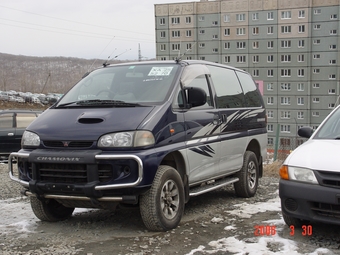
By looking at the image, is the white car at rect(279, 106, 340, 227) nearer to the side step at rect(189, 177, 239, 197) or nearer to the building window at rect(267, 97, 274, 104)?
the side step at rect(189, 177, 239, 197)

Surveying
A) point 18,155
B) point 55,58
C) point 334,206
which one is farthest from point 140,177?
point 55,58

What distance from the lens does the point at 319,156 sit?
4.62 meters

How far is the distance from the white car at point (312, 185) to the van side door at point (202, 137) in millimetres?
1282

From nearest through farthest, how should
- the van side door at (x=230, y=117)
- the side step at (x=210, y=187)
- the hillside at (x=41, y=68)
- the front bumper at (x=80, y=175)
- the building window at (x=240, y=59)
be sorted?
the front bumper at (x=80, y=175) < the side step at (x=210, y=187) < the van side door at (x=230, y=117) < the building window at (x=240, y=59) < the hillside at (x=41, y=68)

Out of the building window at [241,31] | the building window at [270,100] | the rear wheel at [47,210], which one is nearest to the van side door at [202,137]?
the rear wheel at [47,210]

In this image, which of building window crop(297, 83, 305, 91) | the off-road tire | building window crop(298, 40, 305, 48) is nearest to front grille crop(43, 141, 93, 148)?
the off-road tire

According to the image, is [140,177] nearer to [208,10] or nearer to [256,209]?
[256,209]

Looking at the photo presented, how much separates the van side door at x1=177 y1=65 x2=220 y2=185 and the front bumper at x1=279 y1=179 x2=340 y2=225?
51.5 inches

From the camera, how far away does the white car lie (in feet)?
14.4

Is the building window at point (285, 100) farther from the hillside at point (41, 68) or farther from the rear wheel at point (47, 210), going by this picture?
the rear wheel at point (47, 210)

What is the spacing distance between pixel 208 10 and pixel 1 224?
7191 centimetres

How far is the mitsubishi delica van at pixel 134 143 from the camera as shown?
15.8ft

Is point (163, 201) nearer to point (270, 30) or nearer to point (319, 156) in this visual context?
point (319, 156)

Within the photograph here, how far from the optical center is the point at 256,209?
20.8 ft
